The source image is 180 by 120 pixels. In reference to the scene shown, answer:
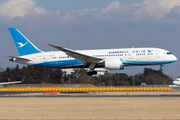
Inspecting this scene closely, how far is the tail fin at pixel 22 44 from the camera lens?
52500 millimetres

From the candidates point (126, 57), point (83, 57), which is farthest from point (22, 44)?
point (126, 57)

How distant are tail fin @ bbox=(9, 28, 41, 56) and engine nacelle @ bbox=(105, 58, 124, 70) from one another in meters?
15.0

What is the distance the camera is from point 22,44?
5356 centimetres

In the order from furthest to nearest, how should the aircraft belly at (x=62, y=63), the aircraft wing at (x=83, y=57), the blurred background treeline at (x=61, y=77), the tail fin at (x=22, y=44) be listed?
the blurred background treeline at (x=61, y=77) → the tail fin at (x=22, y=44) → the aircraft belly at (x=62, y=63) → the aircraft wing at (x=83, y=57)

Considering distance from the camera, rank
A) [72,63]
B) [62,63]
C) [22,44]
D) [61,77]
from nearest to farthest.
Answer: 1. [72,63]
2. [62,63]
3. [22,44]
4. [61,77]

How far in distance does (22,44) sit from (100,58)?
57.9 ft

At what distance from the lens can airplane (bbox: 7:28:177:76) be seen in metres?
45.1

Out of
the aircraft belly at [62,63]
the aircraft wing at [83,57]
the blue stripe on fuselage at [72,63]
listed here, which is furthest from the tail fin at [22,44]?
the aircraft wing at [83,57]

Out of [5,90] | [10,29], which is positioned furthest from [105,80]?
[10,29]

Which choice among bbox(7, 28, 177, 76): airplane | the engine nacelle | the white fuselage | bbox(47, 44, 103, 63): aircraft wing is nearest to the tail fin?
bbox(7, 28, 177, 76): airplane

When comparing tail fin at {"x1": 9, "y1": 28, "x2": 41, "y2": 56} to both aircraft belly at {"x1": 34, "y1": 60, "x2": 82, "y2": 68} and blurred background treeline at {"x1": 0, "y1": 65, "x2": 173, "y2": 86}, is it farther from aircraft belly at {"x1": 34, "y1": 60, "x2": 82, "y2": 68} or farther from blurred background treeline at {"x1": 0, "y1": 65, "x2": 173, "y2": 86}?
blurred background treeline at {"x1": 0, "y1": 65, "x2": 173, "y2": 86}

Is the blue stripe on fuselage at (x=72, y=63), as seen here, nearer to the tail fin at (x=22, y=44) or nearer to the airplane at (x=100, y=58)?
the airplane at (x=100, y=58)

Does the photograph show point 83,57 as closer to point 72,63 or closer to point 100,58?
point 100,58

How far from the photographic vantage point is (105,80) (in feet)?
359
